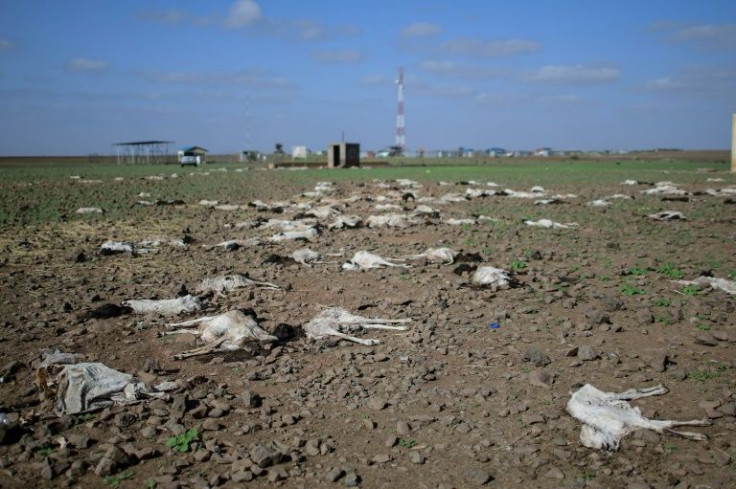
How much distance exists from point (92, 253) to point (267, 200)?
1002 cm

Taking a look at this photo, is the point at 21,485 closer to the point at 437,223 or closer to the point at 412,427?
the point at 412,427

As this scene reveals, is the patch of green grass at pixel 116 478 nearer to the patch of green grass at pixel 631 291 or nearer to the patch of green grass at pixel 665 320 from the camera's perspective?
the patch of green grass at pixel 665 320

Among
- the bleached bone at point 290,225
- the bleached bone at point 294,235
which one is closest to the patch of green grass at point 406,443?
the bleached bone at point 294,235

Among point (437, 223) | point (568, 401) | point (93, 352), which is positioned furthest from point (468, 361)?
point (437, 223)

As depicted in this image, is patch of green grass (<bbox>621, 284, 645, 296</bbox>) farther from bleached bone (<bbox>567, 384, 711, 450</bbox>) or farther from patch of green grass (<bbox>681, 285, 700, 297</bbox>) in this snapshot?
bleached bone (<bbox>567, 384, 711, 450</bbox>)

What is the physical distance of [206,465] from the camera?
3.42 m

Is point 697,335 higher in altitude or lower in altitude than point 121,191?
lower

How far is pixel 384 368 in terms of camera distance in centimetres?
475

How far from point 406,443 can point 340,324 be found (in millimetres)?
2077

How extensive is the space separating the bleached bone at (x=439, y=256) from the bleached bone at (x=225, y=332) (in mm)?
3550

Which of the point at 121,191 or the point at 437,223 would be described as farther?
the point at 121,191

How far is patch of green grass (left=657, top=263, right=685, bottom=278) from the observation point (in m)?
7.32

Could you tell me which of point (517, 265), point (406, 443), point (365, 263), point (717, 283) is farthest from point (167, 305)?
point (717, 283)

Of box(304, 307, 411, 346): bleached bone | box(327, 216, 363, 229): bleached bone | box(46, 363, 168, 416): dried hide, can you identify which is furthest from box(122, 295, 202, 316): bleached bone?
box(327, 216, 363, 229): bleached bone
